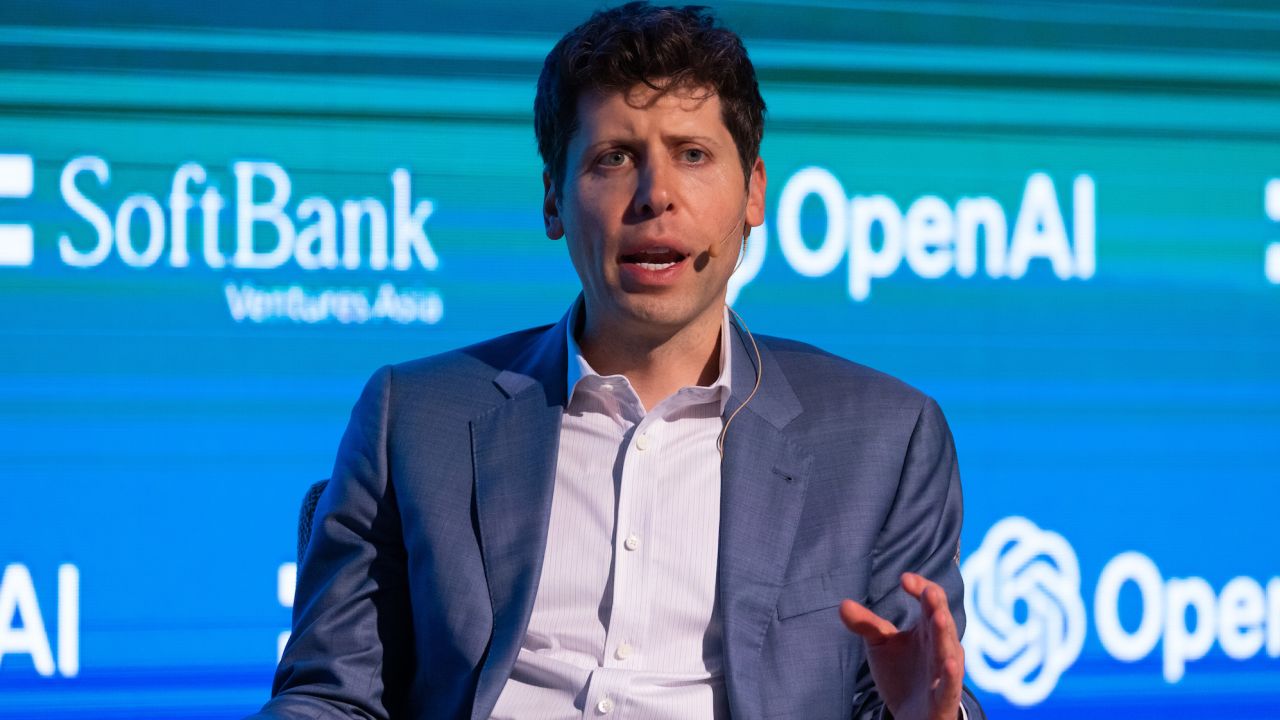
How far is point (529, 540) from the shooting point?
1737mm

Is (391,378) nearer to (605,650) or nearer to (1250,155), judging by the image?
(605,650)

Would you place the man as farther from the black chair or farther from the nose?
the black chair

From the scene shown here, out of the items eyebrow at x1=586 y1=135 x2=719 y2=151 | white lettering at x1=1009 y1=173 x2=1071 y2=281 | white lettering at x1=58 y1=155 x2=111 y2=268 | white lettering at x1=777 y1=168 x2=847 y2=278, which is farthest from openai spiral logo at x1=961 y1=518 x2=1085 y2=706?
white lettering at x1=58 y1=155 x2=111 y2=268

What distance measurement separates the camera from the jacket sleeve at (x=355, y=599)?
5.65 ft

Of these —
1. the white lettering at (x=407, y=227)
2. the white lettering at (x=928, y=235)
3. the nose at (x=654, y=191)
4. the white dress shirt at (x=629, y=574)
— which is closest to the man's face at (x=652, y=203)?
the nose at (x=654, y=191)

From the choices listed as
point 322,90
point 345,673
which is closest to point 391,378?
point 345,673

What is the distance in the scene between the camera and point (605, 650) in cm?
171

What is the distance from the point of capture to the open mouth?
1763 millimetres

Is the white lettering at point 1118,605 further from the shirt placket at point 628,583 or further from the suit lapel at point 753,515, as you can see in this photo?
the shirt placket at point 628,583

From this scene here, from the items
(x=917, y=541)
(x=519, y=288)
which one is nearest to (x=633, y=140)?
(x=917, y=541)

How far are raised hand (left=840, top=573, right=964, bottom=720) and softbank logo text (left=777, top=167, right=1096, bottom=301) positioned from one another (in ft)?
5.51

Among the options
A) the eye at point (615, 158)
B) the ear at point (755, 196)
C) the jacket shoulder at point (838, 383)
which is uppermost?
the eye at point (615, 158)

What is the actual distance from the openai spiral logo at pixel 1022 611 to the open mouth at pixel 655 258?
1.59 m

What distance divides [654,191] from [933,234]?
5.07 feet
